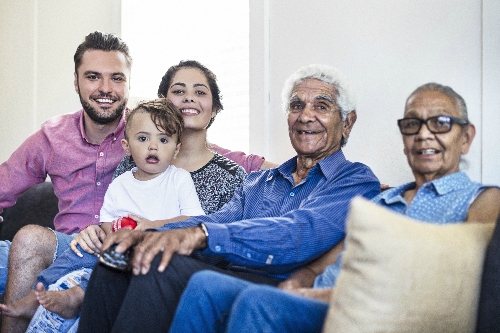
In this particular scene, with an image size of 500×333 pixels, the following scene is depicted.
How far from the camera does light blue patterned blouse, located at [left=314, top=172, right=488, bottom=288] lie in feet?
5.18

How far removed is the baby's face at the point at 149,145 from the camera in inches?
97.7

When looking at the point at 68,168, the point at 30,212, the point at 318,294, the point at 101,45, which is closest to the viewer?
the point at 318,294

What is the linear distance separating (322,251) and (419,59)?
0.99m

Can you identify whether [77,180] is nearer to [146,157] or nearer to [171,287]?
→ [146,157]

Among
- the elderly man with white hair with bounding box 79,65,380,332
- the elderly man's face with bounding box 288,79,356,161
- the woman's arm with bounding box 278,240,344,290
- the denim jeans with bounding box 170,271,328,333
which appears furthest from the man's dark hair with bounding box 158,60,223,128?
the denim jeans with bounding box 170,271,328,333

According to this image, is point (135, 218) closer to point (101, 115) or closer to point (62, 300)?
point (62, 300)

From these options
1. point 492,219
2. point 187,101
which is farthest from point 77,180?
point 492,219

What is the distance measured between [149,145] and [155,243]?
2.92 ft

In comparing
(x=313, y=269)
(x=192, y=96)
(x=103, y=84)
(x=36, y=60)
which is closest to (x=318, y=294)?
(x=313, y=269)

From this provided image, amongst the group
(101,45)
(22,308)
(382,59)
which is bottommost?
(22,308)

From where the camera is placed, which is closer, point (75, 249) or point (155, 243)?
point (155, 243)

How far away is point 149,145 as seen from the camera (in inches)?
97.5

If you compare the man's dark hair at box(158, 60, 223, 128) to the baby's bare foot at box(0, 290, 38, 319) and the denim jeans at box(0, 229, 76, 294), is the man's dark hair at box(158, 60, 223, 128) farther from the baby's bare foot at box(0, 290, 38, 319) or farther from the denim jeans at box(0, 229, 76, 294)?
the baby's bare foot at box(0, 290, 38, 319)

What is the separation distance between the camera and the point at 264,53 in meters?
3.20
